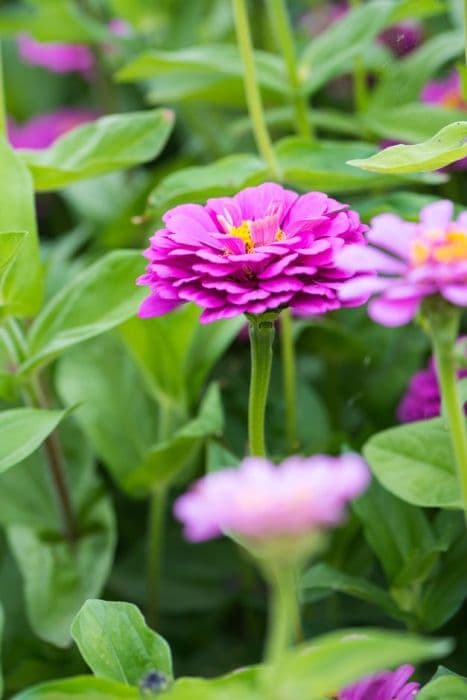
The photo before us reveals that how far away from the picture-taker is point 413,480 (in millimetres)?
511

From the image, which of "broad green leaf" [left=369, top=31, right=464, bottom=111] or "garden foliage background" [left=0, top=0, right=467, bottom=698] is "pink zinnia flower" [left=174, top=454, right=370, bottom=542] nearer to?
"garden foliage background" [left=0, top=0, right=467, bottom=698]

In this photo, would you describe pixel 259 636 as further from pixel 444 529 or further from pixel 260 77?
pixel 260 77

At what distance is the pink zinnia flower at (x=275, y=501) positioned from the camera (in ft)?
0.88

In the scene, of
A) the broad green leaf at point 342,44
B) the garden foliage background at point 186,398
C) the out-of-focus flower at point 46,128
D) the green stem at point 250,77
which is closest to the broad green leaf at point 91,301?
the garden foliage background at point 186,398

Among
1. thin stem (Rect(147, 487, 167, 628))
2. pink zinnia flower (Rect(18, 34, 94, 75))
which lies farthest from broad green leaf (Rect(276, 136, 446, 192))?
pink zinnia flower (Rect(18, 34, 94, 75))

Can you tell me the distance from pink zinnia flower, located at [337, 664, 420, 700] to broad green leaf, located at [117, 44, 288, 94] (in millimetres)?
423

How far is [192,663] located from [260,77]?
0.40 metres

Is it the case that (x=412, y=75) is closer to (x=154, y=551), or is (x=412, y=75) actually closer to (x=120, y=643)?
(x=154, y=551)

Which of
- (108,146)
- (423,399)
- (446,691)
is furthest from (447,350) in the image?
(108,146)

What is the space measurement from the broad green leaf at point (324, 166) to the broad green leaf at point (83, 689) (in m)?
0.33

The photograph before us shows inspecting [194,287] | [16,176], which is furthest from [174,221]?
[16,176]

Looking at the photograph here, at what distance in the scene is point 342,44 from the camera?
755 millimetres

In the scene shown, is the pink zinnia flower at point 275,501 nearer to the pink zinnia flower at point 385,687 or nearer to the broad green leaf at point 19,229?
the pink zinnia flower at point 385,687

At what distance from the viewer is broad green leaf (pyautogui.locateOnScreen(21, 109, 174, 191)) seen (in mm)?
642
